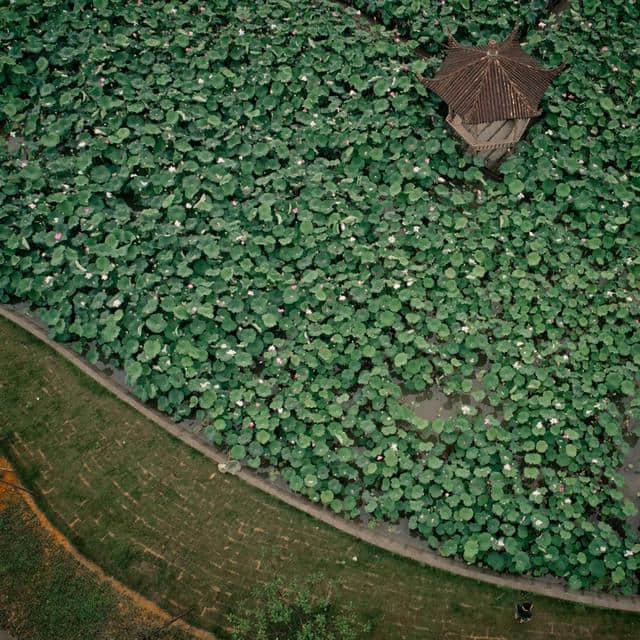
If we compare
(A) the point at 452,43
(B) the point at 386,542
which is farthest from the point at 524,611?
(A) the point at 452,43

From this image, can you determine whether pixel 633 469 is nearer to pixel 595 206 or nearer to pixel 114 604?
pixel 595 206

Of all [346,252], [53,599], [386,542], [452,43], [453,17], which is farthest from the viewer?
[453,17]

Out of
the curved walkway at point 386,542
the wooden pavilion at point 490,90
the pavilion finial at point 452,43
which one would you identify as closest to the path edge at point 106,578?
the curved walkway at point 386,542

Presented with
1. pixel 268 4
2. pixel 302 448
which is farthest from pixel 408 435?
pixel 268 4

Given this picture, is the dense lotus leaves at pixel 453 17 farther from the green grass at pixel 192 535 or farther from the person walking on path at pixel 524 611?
the person walking on path at pixel 524 611

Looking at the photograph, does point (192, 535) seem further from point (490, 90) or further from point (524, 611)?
point (490, 90)

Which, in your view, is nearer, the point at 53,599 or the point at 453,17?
the point at 53,599

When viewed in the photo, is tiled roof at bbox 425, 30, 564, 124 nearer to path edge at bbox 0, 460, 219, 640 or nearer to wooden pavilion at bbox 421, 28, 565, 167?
wooden pavilion at bbox 421, 28, 565, 167
